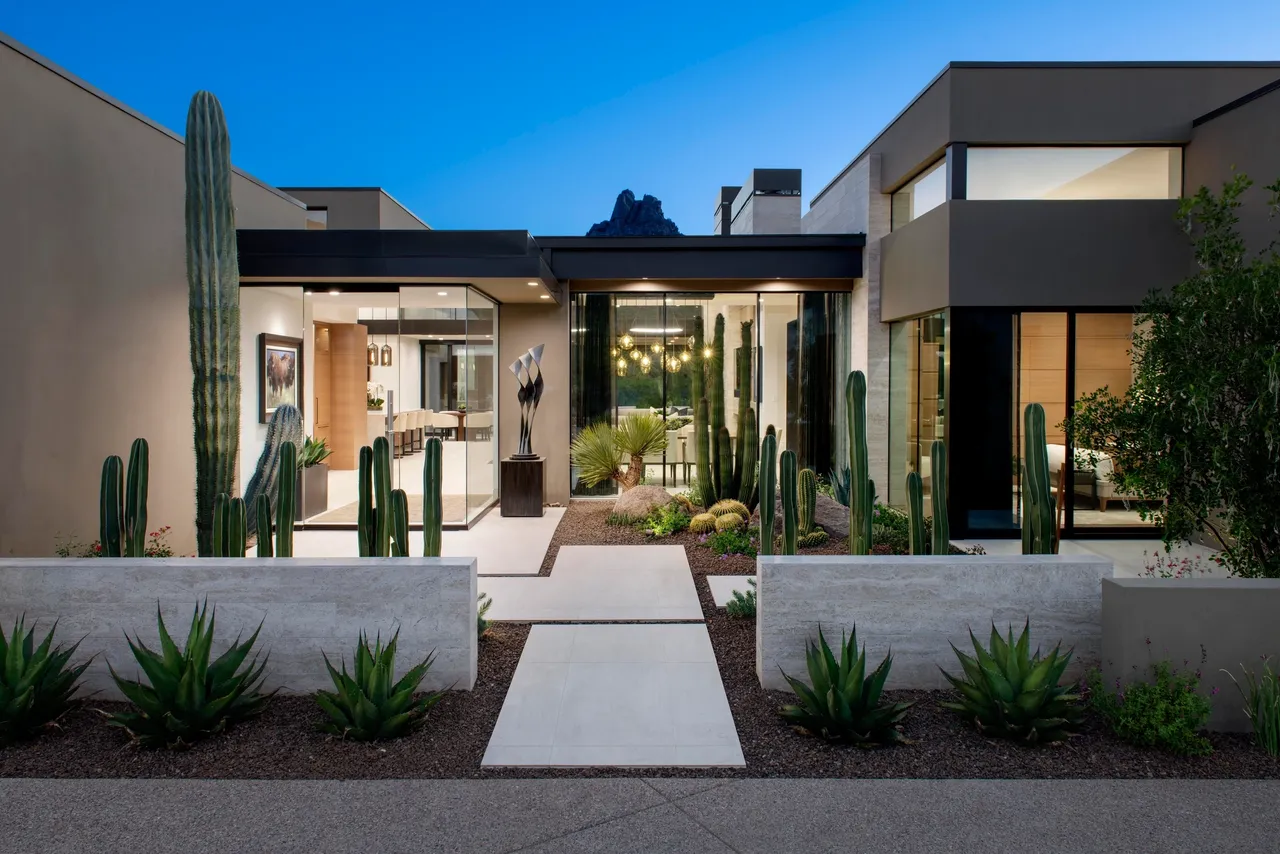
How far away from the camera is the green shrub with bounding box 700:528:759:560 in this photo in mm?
7371

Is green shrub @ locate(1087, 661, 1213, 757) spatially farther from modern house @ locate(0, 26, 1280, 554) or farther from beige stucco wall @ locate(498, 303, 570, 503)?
beige stucco wall @ locate(498, 303, 570, 503)

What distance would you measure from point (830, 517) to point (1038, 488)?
15.4ft

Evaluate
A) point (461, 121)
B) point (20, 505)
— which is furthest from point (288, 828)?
point (461, 121)

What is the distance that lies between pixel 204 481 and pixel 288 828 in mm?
3861

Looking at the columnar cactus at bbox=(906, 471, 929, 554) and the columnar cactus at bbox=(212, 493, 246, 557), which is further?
the columnar cactus at bbox=(906, 471, 929, 554)

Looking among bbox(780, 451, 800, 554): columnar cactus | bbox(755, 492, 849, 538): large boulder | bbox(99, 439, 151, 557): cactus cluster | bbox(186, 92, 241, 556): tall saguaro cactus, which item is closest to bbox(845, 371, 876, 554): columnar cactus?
bbox(780, 451, 800, 554): columnar cactus

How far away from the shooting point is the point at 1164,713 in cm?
336

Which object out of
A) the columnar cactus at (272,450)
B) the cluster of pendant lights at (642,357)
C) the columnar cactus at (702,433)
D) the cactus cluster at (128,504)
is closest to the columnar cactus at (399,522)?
the cactus cluster at (128,504)

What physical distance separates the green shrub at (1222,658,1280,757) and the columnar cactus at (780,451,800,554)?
7.36ft

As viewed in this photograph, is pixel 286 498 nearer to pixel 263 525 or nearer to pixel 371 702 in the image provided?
pixel 263 525

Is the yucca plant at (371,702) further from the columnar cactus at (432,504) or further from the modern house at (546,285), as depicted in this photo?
the modern house at (546,285)

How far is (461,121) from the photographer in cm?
5559

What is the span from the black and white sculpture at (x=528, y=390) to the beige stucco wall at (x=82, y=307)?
3639mm

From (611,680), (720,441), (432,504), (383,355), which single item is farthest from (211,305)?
(720,441)
